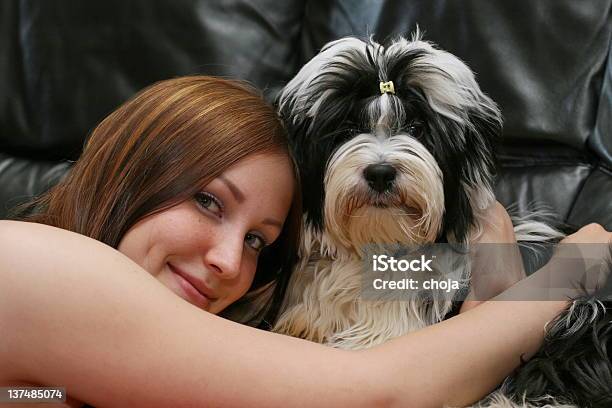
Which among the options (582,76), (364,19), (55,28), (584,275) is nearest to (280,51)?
(364,19)

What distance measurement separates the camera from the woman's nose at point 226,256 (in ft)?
5.00

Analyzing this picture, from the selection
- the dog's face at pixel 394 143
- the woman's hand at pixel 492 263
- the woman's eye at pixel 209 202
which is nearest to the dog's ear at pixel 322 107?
the dog's face at pixel 394 143

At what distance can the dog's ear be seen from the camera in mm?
1616

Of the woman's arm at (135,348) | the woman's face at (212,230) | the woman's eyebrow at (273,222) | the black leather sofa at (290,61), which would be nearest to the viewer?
the woman's arm at (135,348)

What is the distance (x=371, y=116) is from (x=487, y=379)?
1.76 ft

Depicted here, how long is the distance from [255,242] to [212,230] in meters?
0.18

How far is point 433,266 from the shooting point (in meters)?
1.68

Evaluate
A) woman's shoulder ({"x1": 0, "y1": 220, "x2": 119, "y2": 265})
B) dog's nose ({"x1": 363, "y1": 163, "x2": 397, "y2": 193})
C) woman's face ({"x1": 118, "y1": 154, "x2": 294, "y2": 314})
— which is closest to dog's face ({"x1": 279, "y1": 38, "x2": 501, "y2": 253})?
dog's nose ({"x1": 363, "y1": 163, "x2": 397, "y2": 193})

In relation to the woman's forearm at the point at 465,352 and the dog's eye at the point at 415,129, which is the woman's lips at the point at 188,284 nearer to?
the woman's forearm at the point at 465,352

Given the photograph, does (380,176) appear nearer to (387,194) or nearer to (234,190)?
(387,194)

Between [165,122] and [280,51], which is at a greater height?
[165,122]

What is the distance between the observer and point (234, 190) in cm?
156

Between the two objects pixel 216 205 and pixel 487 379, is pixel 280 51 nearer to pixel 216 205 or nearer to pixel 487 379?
pixel 216 205

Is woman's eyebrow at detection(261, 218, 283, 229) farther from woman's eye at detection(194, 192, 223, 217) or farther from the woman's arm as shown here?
the woman's arm
